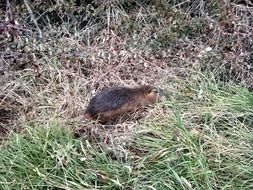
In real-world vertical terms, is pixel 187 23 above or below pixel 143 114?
→ above

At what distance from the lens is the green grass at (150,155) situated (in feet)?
12.2

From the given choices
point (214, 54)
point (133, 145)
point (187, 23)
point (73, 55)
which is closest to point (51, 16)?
point (73, 55)

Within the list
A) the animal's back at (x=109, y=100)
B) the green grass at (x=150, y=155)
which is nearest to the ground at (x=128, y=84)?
the green grass at (x=150, y=155)

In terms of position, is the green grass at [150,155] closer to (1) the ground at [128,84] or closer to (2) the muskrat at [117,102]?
(1) the ground at [128,84]

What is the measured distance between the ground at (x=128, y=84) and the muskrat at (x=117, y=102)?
3.5 inches

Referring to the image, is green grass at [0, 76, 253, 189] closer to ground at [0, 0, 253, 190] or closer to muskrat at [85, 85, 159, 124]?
ground at [0, 0, 253, 190]

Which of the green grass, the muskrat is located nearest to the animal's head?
the muskrat

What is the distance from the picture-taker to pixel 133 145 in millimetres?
4133

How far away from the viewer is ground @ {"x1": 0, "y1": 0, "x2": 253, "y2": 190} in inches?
150

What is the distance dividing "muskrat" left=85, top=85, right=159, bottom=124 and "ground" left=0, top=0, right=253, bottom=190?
0.09 meters

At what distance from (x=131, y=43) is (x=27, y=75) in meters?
1.11

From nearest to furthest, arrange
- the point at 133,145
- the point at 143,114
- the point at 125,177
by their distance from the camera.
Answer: the point at 125,177 < the point at 133,145 < the point at 143,114

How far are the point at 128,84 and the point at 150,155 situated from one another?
127 centimetres

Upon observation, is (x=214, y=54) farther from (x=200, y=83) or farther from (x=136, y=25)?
(x=136, y=25)
